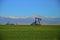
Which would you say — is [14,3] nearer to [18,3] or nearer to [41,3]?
[18,3]

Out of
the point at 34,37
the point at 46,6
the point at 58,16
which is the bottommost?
the point at 34,37

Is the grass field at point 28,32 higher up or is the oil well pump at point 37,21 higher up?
the oil well pump at point 37,21

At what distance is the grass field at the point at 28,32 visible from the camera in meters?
2.64

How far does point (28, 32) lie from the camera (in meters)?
2.67

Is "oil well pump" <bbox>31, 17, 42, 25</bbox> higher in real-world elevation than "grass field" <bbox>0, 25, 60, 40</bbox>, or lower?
higher

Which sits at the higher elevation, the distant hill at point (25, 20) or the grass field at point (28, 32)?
the distant hill at point (25, 20)

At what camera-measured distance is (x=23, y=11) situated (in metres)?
2.71

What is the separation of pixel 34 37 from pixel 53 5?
77 centimetres

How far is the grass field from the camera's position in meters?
2.64

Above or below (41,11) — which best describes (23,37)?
below

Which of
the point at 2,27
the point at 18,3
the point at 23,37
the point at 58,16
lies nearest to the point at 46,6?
the point at 58,16

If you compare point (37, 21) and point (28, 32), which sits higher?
point (37, 21)

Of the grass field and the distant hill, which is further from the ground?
the distant hill

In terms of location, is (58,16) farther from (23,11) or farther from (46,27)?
(23,11)
